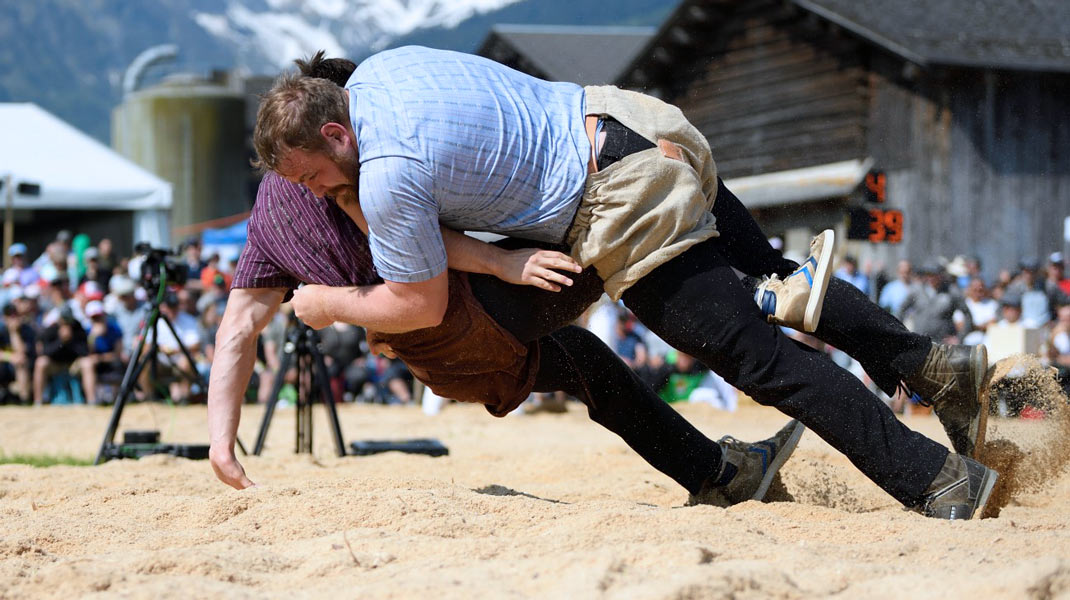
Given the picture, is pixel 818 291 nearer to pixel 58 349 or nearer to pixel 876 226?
pixel 876 226

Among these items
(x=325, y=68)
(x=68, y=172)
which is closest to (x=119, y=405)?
(x=325, y=68)

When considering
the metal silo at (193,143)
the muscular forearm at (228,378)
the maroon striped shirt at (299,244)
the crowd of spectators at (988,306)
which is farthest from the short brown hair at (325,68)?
the metal silo at (193,143)

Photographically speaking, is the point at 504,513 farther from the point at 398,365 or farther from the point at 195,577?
the point at 398,365

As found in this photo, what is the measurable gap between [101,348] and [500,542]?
9453mm

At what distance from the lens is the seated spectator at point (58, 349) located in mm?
10945

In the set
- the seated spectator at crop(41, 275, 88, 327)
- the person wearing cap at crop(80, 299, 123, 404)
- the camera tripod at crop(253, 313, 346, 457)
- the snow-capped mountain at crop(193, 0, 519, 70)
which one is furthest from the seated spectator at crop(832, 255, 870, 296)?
the snow-capped mountain at crop(193, 0, 519, 70)

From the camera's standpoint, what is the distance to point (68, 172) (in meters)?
14.6

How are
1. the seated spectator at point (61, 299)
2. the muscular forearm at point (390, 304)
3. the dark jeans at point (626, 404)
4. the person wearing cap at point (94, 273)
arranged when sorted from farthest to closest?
the person wearing cap at point (94, 273)
the seated spectator at point (61, 299)
the dark jeans at point (626, 404)
the muscular forearm at point (390, 304)

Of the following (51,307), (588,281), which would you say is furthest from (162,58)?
(588,281)

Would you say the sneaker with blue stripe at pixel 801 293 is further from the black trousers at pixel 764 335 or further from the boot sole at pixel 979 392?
the boot sole at pixel 979 392

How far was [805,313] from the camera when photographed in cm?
309

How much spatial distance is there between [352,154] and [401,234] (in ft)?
0.90

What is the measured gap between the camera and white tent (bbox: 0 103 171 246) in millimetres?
14234

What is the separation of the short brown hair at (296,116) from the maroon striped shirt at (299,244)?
0.38m
